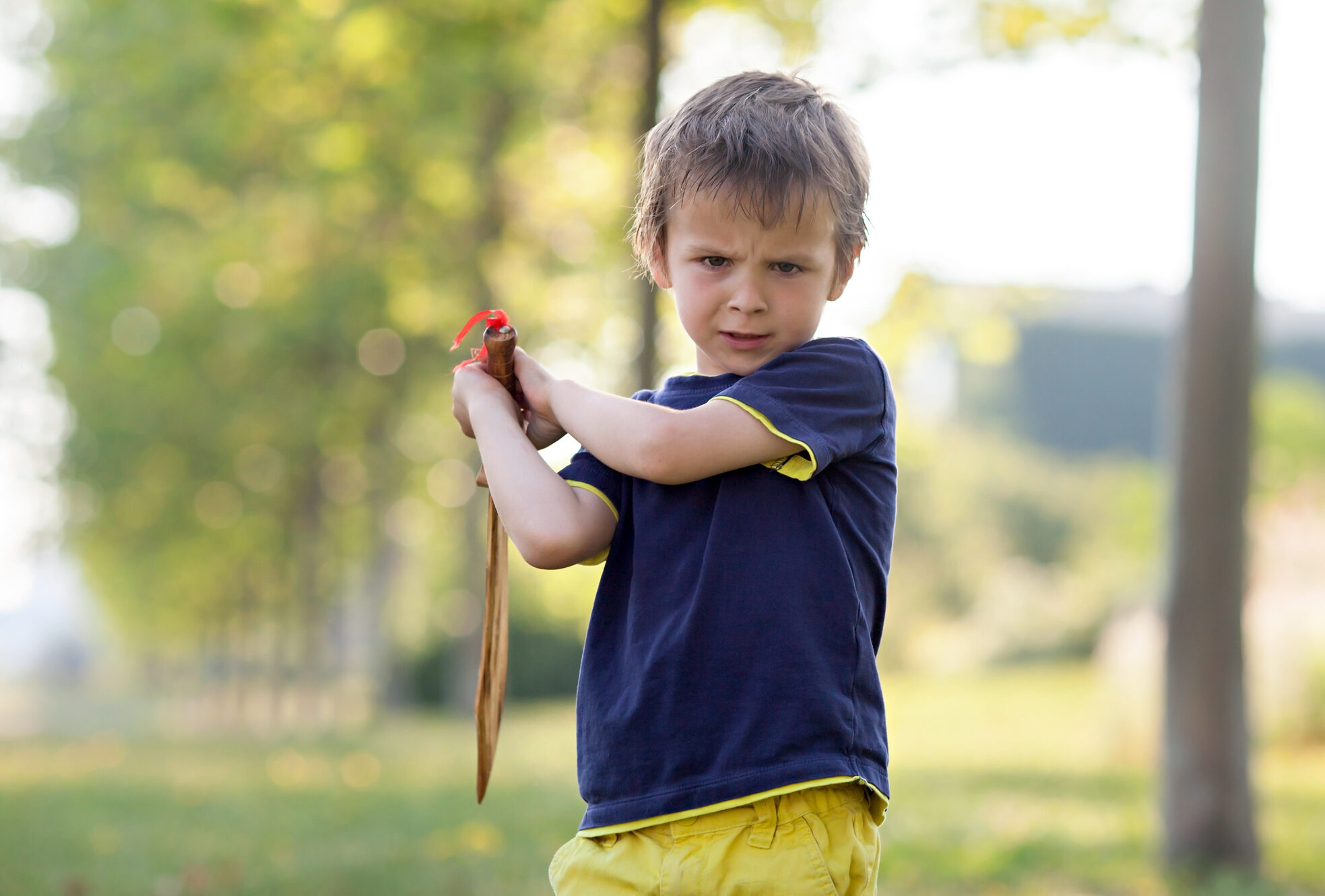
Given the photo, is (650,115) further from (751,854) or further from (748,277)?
(751,854)

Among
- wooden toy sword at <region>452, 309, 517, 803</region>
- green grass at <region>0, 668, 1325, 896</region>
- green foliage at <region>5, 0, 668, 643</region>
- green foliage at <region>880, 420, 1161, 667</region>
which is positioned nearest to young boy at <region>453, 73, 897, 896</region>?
wooden toy sword at <region>452, 309, 517, 803</region>

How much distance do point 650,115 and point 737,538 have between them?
18.3ft

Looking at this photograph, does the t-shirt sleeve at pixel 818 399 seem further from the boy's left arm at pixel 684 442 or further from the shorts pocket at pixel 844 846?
the shorts pocket at pixel 844 846

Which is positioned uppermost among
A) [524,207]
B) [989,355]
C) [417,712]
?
[524,207]

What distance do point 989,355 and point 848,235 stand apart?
7.83 meters

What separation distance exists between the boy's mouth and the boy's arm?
157mm

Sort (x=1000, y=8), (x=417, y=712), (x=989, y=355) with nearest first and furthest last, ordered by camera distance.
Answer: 1. (x=1000, y=8)
2. (x=989, y=355)
3. (x=417, y=712)

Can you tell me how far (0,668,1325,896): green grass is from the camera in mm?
5113

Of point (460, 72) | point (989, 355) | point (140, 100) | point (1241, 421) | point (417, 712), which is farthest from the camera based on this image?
point (417, 712)

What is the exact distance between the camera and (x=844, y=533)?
1.96m

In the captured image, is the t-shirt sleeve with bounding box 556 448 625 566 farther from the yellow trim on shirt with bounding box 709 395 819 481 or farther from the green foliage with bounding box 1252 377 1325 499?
the green foliage with bounding box 1252 377 1325 499

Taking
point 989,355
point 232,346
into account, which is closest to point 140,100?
point 232,346

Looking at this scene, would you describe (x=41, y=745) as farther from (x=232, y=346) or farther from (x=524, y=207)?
(x=524, y=207)

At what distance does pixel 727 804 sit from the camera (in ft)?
5.91
